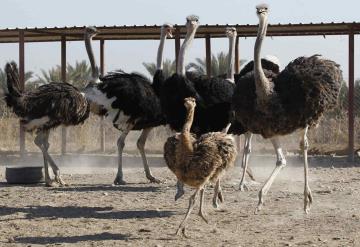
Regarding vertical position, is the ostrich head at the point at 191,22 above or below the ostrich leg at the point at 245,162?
above

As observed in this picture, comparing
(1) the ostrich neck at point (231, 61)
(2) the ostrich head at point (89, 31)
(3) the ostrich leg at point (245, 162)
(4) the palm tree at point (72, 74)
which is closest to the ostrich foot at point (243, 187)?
(3) the ostrich leg at point (245, 162)

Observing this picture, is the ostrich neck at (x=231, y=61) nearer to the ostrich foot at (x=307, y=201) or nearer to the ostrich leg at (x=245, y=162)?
the ostrich leg at (x=245, y=162)

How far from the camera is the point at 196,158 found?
6430 millimetres

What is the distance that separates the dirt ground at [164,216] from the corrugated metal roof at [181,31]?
344 centimetres

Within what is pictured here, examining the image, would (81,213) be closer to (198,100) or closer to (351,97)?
(198,100)

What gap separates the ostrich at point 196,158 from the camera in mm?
6426

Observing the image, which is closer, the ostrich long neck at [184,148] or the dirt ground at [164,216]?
the dirt ground at [164,216]

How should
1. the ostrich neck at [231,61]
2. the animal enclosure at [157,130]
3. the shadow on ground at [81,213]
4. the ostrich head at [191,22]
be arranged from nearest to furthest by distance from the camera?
the shadow on ground at [81,213]
the ostrich head at [191,22]
the ostrich neck at [231,61]
the animal enclosure at [157,130]

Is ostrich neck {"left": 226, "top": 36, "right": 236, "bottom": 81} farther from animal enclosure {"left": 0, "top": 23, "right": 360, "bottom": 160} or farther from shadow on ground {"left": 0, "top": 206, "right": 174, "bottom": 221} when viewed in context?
animal enclosure {"left": 0, "top": 23, "right": 360, "bottom": 160}

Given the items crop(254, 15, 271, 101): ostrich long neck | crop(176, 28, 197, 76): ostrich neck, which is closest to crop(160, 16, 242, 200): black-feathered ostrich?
crop(176, 28, 197, 76): ostrich neck

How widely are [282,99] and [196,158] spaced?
47.0 inches

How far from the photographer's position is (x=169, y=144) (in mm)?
6688

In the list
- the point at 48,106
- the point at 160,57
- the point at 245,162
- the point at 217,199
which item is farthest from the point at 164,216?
the point at 160,57

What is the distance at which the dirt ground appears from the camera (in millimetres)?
6332
